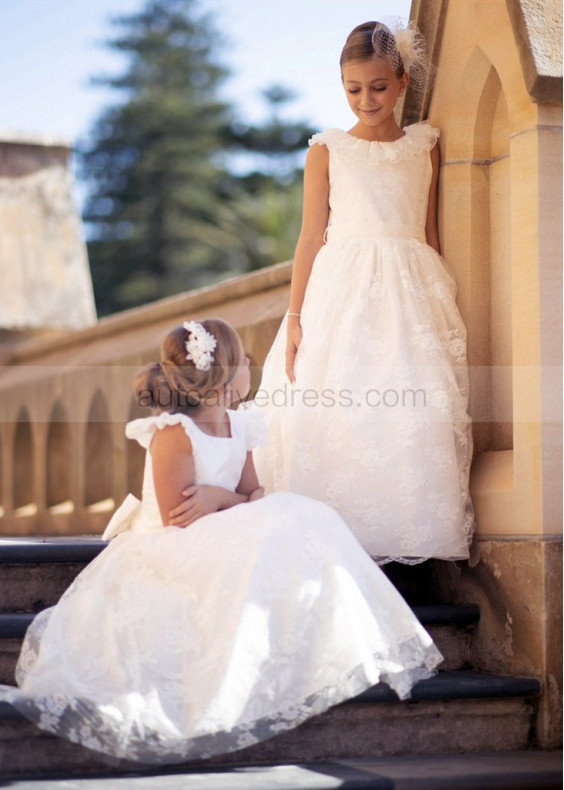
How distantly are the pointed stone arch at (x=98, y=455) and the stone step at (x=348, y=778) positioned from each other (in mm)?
5759

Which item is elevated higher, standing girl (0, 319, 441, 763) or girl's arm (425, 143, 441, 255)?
girl's arm (425, 143, 441, 255)

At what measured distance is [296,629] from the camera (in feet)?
10.7

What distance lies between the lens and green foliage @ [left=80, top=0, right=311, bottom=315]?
3238 cm

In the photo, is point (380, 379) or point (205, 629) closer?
point (205, 629)

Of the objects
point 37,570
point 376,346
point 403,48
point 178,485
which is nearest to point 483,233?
point 376,346

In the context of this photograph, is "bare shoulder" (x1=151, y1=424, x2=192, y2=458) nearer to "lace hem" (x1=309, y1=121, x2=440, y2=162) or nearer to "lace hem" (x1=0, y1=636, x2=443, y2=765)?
"lace hem" (x1=0, y1=636, x2=443, y2=765)

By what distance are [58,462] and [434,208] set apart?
19.3 ft

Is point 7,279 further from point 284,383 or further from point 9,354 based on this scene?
point 284,383

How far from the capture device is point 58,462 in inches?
388

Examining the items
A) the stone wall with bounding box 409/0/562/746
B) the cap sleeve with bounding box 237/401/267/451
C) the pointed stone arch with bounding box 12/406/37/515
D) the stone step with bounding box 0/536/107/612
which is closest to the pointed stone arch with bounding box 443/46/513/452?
the stone wall with bounding box 409/0/562/746

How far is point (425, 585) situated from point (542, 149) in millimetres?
1543

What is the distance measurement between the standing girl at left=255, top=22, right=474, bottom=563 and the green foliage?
27561 mm

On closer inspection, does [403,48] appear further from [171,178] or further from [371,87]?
[171,178]

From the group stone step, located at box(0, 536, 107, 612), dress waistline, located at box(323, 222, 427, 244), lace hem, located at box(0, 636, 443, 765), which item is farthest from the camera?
dress waistline, located at box(323, 222, 427, 244)
